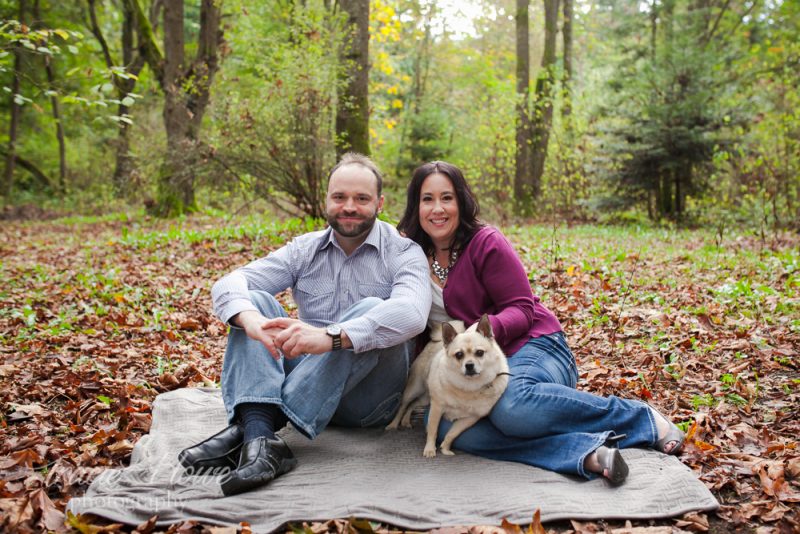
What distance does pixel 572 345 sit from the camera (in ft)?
18.5

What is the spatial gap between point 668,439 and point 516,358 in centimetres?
92

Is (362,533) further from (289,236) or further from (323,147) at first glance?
(323,147)

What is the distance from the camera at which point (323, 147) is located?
11062 millimetres

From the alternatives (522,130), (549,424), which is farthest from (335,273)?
(522,130)

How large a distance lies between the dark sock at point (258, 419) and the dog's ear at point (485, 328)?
1198 mm

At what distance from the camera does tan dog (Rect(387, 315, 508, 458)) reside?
3299 millimetres

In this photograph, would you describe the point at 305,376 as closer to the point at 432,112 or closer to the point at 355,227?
the point at 355,227

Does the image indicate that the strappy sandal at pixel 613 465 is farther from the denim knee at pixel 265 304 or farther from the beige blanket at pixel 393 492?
the denim knee at pixel 265 304

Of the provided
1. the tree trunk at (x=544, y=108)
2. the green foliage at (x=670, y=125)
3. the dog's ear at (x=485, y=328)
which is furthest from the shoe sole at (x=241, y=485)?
the tree trunk at (x=544, y=108)

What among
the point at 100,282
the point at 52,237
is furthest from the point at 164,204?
the point at 100,282

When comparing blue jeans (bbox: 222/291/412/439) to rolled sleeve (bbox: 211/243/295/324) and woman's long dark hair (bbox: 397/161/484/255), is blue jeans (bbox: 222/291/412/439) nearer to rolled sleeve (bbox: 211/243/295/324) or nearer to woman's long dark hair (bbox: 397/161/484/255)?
rolled sleeve (bbox: 211/243/295/324)

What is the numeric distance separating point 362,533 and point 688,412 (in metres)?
2.48

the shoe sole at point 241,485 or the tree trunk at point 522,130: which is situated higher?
the tree trunk at point 522,130

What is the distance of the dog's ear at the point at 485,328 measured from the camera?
3.31 meters
